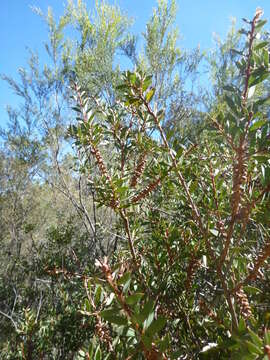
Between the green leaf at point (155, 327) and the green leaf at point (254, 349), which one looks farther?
the green leaf at point (155, 327)

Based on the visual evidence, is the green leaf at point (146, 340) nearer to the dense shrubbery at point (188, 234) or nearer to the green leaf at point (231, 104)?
the dense shrubbery at point (188, 234)

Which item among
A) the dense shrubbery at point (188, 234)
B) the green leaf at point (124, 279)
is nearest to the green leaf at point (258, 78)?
the dense shrubbery at point (188, 234)

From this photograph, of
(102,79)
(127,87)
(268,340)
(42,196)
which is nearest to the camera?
(268,340)

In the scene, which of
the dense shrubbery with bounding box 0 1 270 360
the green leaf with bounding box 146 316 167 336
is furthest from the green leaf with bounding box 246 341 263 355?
the green leaf with bounding box 146 316 167 336

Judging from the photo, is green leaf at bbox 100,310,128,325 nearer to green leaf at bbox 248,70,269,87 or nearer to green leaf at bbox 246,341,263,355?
green leaf at bbox 246,341,263,355

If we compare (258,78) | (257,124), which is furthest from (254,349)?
(258,78)

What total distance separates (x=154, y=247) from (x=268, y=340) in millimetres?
708

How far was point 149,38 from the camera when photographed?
5438mm

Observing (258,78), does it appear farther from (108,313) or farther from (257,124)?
(108,313)

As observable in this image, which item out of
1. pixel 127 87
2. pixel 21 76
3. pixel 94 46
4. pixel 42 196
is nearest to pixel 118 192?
pixel 127 87

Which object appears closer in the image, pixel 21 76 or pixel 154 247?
pixel 154 247

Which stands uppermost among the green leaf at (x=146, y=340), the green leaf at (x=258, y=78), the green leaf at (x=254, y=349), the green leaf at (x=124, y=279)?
the green leaf at (x=258, y=78)

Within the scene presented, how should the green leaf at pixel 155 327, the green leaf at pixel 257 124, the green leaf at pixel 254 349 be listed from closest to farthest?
the green leaf at pixel 254 349
the green leaf at pixel 155 327
the green leaf at pixel 257 124

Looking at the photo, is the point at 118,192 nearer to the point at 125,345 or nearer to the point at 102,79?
the point at 125,345
